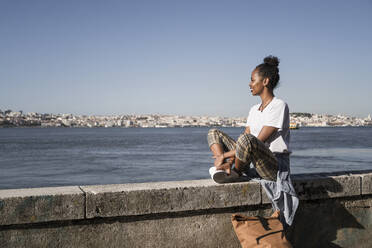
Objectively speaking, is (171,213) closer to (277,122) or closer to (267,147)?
(267,147)

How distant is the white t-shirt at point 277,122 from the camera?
12.0 feet

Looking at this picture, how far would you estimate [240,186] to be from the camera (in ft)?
11.6

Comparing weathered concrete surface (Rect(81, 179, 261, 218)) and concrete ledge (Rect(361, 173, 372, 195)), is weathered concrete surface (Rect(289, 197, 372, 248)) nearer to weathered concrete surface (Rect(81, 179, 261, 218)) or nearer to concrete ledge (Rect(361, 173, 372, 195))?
concrete ledge (Rect(361, 173, 372, 195))

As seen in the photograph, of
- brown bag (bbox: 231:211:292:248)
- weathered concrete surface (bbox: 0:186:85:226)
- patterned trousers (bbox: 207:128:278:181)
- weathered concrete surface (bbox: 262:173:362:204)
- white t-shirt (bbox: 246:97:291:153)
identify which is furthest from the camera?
weathered concrete surface (bbox: 262:173:362:204)

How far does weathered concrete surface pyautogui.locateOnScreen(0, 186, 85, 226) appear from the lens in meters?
2.96

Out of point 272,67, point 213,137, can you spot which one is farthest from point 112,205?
point 272,67

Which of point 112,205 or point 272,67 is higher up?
point 272,67

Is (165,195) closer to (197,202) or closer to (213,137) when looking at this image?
(197,202)

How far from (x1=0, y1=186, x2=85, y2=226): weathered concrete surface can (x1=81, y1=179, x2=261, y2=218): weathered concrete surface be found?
0.29 feet

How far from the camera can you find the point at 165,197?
131 inches

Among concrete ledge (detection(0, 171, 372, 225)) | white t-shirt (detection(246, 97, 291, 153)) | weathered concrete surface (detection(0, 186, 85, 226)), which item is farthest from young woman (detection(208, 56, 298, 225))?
weathered concrete surface (detection(0, 186, 85, 226))

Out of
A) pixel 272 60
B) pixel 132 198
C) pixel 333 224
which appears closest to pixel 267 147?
pixel 272 60

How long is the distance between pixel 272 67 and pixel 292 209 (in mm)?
1210

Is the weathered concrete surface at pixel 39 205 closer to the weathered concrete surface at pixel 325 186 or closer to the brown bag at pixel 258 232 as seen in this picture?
the brown bag at pixel 258 232
